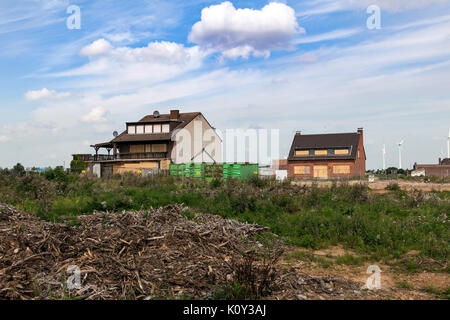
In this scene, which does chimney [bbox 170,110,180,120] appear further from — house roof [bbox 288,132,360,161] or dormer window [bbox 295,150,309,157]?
dormer window [bbox 295,150,309,157]

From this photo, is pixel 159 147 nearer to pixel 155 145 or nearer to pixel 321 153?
pixel 155 145

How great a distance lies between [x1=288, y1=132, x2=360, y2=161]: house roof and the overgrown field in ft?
93.2

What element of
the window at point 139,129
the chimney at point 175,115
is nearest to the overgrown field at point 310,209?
the window at point 139,129

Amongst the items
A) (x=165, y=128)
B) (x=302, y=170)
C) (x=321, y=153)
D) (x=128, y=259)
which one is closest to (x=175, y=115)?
(x=165, y=128)

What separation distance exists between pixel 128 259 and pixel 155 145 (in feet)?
122

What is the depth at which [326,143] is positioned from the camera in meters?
50.7

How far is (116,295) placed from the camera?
6363mm

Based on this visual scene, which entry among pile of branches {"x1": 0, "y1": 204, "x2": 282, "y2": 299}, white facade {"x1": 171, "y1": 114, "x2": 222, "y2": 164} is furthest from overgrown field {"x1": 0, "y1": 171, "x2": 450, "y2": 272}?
white facade {"x1": 171, "y1": 114, "x2": 222, "y2": 164}

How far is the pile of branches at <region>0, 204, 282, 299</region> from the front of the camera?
6477 millimetres

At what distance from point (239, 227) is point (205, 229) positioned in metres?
1.65

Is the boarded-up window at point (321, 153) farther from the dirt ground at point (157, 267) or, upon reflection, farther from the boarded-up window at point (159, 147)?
the dirt ground at point (157, 267)

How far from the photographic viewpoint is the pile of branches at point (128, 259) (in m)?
6.48
